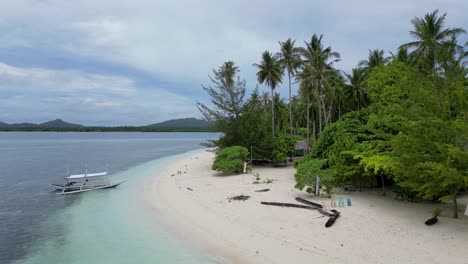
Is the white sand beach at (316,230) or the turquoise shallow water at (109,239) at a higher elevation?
the white sand beach at (316,230)

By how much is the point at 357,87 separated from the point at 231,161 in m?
21.6

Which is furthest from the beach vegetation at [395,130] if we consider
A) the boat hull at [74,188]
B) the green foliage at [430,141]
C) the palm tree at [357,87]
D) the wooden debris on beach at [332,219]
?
the boat hull at [74,188]

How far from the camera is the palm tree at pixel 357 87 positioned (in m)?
38.9

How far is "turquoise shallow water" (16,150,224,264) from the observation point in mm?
11016

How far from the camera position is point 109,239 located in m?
13.0

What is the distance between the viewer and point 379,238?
10.8 metres

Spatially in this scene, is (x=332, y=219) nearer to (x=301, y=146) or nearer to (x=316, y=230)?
(x=316, y=230)

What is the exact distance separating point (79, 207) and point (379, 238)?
16.0 meters

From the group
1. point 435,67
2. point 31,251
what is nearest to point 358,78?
point 435,67

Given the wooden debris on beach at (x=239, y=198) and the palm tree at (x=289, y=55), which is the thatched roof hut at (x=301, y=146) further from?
the wooden debris on beach at (x=239, y=198)

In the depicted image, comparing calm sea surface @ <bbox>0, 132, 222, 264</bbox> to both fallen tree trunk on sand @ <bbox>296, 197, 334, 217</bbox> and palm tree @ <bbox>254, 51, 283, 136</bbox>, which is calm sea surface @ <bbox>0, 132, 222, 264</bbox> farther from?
Answer: palm tree @ <bbox>254, 51, 283, 136</bbox>

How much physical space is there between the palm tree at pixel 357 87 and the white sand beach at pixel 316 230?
24837 mm

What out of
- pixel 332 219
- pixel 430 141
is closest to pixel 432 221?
pixel 430 141

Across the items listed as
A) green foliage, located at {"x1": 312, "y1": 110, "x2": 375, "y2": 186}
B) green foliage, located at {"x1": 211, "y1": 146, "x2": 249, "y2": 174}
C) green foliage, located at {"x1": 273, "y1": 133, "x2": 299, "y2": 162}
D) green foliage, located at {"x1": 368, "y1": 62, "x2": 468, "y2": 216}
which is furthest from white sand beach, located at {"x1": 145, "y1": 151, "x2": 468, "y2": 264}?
green foliage, located at {"x1": 273, "y1": 133, "x2": 299, "y2": 162}
